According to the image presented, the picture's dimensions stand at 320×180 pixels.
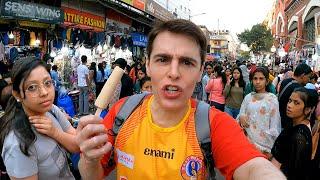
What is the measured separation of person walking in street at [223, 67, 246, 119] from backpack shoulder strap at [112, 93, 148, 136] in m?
7.04

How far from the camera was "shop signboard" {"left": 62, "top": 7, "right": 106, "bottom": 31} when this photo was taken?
16.1 m

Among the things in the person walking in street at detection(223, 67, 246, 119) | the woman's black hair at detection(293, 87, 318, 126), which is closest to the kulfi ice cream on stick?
the woman's black hair at detection(293, 87, 318, 126)

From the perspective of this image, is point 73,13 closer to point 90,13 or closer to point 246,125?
point 90,13

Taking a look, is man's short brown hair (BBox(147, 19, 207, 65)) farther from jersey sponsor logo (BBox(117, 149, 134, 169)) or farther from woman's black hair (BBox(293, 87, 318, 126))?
woman's black hair (BBox(293, 87, 318, 126))

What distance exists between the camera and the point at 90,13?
18906 mm

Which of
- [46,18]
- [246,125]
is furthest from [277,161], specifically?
[46,18]

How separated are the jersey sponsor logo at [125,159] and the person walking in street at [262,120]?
388cm

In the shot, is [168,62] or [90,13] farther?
[90,13]

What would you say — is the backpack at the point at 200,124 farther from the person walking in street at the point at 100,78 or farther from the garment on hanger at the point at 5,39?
the person walking in street at the point at 100,78

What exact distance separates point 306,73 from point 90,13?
13.4 meters

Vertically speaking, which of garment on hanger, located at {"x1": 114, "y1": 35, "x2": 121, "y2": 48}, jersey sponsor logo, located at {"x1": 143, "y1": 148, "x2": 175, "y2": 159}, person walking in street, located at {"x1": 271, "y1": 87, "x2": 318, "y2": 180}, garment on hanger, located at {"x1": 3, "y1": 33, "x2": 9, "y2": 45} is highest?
garment on hanger, located at {"x1": 114, "y1": 35, "x2": 121, "y2": 48}

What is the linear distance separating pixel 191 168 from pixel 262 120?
389 cm

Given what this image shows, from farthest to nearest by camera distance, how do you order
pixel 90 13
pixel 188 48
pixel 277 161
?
pixel 90 13 → pixel 277 161 → pixel 188 48

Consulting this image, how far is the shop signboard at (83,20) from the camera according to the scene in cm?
1611
